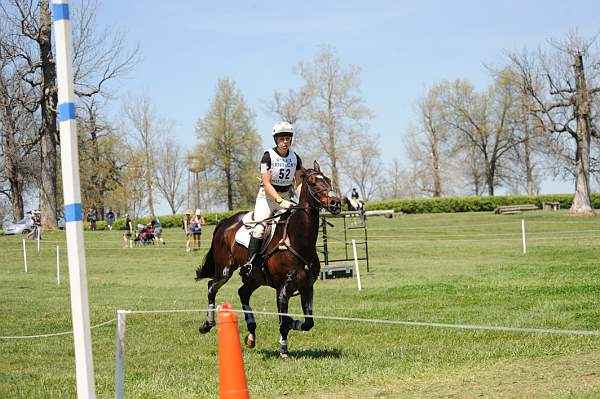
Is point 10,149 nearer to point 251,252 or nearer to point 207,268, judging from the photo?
point 207,268

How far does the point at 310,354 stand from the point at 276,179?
102 inches

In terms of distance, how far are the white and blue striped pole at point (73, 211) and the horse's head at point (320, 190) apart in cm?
569

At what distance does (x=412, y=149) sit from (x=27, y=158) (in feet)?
151

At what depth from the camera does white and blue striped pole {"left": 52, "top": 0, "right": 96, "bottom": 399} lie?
6.07 metres

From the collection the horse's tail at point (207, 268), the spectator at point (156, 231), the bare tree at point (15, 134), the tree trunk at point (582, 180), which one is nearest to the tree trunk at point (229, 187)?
the bare tree at point (15, 134)

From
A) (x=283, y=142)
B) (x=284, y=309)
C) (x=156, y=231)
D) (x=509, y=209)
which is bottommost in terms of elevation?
(x=284, y=309)

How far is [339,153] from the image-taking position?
8669 cm

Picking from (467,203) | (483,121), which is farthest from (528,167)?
(467,203)

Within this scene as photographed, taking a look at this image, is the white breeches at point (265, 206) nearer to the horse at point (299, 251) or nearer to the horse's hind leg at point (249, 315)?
the horse at point (299, 251)

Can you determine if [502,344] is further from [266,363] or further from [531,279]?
[531,279]

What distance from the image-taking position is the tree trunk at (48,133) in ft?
189

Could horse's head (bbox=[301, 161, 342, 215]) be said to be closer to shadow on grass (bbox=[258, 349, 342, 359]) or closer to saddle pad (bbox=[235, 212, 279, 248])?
saddle pad (bbox=[235, 212, 279, 248])

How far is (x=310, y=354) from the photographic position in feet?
40.0

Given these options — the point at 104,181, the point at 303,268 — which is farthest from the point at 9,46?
the point at 303,268
